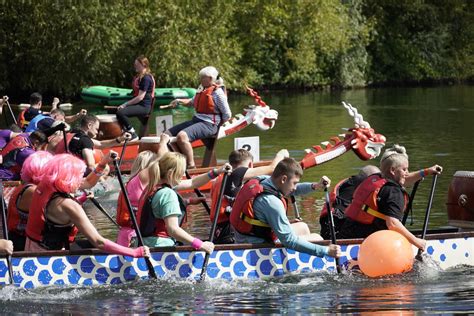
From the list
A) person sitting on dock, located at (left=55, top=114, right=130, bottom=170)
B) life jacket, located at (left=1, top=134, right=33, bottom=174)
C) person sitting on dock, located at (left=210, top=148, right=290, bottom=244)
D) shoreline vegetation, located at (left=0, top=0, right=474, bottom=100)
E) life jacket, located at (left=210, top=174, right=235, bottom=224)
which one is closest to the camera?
life jacket, located at (left=210, top=174, right=235, bottom=224)

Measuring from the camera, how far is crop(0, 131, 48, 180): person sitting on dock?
1553 cm

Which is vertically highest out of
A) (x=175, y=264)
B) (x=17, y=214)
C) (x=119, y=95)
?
(x=17, y=214)

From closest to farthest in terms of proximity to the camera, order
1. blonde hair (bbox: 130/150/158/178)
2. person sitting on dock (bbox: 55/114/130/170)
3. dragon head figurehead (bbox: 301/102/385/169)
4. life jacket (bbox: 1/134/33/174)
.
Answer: blonde hair (bbox: 130/150/158/178), person sitting on dock (bbox: 55/114/130/170), life jacket (bbox: 1/134/33/174), dragon head figurehead (bbox: 301/102/385/169)

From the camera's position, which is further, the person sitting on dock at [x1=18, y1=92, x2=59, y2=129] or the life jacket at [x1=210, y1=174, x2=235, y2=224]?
the person sitting on dock at [x1=18, y1=92, x2=59, y2=129]

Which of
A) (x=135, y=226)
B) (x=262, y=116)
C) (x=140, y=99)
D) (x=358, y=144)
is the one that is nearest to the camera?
(x=135, y=226)

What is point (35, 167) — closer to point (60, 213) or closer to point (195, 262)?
point (60, 213)

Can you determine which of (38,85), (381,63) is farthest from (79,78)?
(381,63)

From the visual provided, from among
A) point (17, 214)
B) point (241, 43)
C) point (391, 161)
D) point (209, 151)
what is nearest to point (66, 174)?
point (17, 214)

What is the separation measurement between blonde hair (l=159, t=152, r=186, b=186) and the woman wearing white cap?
7.01 metres

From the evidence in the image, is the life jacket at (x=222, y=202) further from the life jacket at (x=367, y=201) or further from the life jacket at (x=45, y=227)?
the life jacket at (x=45, y=227)

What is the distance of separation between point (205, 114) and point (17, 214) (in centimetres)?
704

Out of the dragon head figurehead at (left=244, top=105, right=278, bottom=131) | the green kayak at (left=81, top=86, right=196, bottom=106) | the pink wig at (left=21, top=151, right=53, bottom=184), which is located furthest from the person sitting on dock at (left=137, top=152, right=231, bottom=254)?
the green kayak at (left=81, top=86, right=196, bottom=106)

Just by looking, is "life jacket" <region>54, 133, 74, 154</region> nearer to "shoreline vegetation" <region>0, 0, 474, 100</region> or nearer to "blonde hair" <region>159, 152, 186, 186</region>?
"blonde hair" <region>159, 152, 186, 186</region>

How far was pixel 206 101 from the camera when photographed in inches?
674
